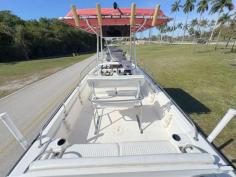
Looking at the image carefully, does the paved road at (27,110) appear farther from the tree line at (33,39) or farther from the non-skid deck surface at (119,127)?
the tree line at (33,39)

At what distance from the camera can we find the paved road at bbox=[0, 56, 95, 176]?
432cm

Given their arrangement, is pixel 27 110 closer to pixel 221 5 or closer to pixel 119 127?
pixel 119 127

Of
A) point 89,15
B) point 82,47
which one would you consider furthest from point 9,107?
point 82,47

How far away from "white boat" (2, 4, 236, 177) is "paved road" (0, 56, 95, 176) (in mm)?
1597

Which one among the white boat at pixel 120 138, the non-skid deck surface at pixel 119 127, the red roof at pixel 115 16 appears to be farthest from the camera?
the red roof at pixel 115 16

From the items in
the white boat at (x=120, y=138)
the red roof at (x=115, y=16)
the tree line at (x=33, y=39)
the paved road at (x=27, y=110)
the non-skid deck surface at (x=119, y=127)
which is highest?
the red roof at (x=115, y=16)

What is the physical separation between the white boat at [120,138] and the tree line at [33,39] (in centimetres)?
2265

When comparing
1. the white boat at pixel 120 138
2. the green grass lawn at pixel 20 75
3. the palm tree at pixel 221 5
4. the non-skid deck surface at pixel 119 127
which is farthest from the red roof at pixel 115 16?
the palm tree at pixel 221 5

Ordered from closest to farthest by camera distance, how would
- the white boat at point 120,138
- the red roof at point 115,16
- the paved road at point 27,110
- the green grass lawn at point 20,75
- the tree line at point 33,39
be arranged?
the white boat at point 120,138 < the red roof at point 115,16 < the paved road at point 27,110 < the green grass lawn at point 20,75 < the tree line at point 33,39

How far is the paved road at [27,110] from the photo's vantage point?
14.2ft

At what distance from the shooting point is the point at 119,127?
414 centimetres

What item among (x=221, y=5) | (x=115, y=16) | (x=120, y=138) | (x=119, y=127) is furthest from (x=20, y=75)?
(x=221, y=5)

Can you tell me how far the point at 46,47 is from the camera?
42188 mm

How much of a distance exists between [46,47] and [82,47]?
16240 mm
